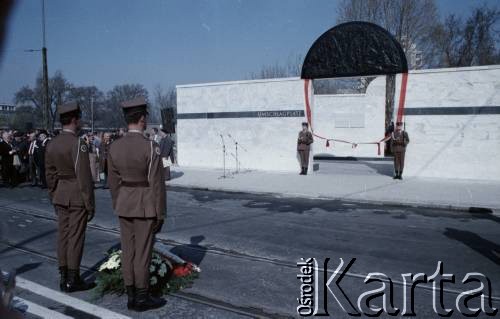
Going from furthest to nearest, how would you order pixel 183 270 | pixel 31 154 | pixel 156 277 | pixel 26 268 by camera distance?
1. pixel 31 154
2. pixel 26 268
3. pixel 183 270
4. pixel 156 277

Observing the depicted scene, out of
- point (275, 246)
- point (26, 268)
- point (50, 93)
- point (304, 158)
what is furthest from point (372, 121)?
point (50, 93)

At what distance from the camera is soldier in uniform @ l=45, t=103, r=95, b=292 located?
5.23 m

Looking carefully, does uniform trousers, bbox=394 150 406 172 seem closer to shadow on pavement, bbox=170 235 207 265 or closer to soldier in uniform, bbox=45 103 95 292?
shadow on pavement, bbox=170 235 207 265

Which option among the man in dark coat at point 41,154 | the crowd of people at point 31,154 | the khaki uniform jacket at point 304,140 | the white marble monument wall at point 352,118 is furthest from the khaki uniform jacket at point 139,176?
the white marble monument wall at point 352,118

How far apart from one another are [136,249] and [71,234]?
107 cm

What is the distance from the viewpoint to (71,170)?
5293 mm

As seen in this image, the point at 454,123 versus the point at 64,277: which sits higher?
the point at 454,123

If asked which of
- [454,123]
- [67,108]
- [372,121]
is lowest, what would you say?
[454,123]

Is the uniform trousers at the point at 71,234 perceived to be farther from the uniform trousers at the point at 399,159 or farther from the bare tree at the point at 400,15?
the bare tree at the point at 400,15

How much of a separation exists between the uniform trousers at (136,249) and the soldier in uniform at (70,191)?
0.80 metres

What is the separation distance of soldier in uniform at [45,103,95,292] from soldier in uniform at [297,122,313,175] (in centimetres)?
1256

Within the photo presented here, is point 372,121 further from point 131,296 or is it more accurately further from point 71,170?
point 131,296

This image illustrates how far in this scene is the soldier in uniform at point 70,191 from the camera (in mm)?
5230

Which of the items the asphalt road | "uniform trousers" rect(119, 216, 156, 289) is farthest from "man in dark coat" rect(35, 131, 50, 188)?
"uniform trousers" rect(119, 216, 156, 289)
